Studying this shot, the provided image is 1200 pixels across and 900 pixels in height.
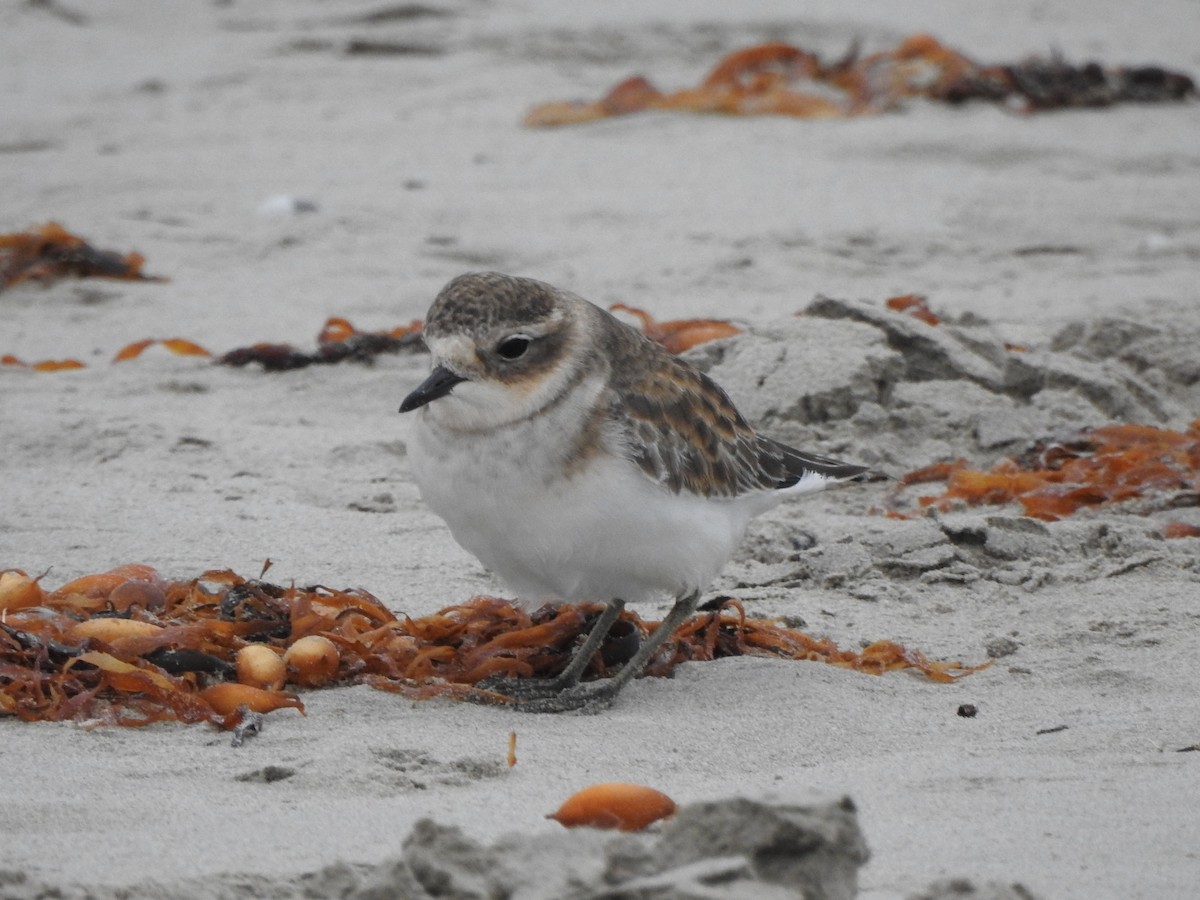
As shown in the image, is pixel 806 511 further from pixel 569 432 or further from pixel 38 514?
pixel 38 514

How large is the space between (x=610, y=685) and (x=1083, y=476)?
2.23 metres

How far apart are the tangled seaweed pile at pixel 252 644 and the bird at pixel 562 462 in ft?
0.60

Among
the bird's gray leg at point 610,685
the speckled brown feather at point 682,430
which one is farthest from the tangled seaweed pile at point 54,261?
the bird's gray leg at point 610,685

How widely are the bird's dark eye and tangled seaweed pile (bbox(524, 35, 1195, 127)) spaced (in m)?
6.65

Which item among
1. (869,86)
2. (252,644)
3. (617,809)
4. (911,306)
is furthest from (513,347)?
(869,86)

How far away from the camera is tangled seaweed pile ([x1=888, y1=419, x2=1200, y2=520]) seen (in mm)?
5945

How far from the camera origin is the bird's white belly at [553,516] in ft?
14.3

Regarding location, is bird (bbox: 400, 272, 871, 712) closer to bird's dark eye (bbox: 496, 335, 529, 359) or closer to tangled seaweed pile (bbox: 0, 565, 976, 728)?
bird's dark eye (bbox: 496, 335, 529, 359)

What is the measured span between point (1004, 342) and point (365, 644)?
3700 millimetres

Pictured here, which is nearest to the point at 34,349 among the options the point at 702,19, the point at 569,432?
the point at 569,432

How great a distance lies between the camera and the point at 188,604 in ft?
15.8

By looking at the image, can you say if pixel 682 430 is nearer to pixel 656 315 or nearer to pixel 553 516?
pixel 553 516

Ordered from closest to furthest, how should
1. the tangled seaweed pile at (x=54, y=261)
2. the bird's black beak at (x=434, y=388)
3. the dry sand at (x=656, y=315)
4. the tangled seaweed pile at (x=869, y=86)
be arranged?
the dry sand at (x=656, y=315) → the bird's black beak at (x=434, y=388) → the tangled seaweed pile at (x=54, y=261) → the tangled seaweed pile at (x=869, y=86)

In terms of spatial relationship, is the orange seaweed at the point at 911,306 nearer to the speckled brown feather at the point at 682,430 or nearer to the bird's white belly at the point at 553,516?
the speckled brown feather at the point at 682,430
